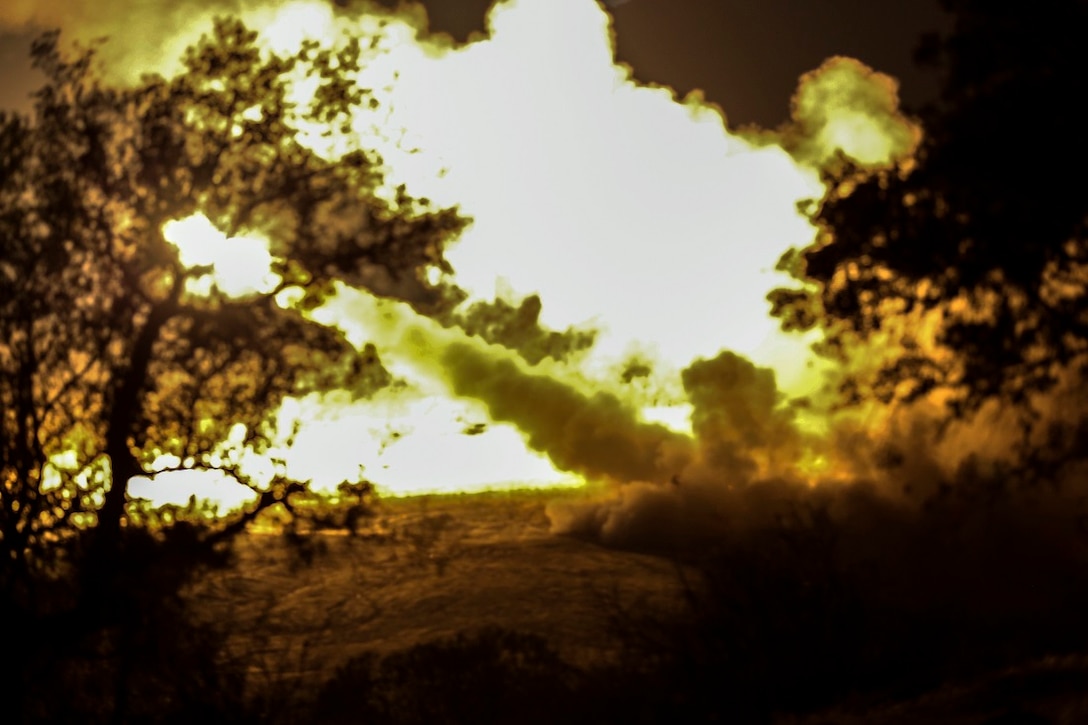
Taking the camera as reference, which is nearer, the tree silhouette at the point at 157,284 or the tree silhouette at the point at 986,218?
the tree silhouette at the point at 986,218

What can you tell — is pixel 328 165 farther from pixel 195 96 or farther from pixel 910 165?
pixel 910 165

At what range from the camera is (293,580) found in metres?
64.2

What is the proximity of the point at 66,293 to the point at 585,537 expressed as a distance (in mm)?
47936

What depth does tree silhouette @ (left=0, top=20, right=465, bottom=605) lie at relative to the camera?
2034 centimetres

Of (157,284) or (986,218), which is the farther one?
(157,284)

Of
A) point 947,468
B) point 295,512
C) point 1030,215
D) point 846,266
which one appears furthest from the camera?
point 947,468

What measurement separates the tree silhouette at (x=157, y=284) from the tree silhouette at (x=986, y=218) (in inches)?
349

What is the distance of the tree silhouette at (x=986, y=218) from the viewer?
15.3m

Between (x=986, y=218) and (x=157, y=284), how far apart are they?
45.2 feet

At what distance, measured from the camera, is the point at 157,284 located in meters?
21.4

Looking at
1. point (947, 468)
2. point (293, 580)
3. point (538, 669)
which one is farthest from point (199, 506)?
point (293, 580)

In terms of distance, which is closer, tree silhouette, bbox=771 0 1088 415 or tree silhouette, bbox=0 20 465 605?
tree silhouette, bbox=771 0 1088 415

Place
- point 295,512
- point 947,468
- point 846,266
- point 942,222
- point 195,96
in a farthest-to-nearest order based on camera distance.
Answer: point 947,468, point 195,96, point 295,512, point 846,266, point 942,222

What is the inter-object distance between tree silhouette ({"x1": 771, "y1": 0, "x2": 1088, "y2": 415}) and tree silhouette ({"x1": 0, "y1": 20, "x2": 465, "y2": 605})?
8.85 metres
